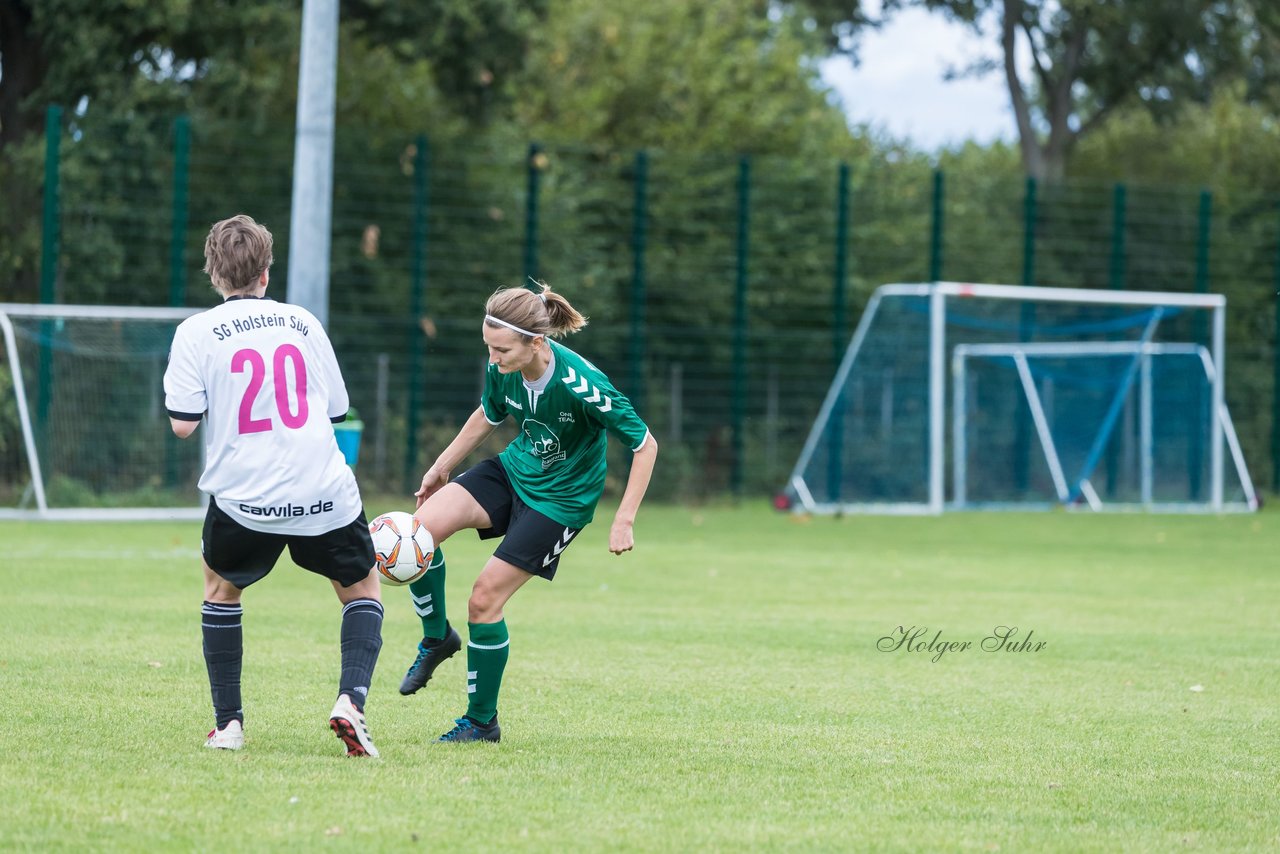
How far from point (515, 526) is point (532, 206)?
15.2 meters

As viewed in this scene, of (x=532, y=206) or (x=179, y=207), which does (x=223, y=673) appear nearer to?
(x=179, y=207)

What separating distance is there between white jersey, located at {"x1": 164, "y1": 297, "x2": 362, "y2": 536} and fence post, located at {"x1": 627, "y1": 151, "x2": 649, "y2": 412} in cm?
1564

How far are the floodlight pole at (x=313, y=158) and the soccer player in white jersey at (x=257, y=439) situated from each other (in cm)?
926

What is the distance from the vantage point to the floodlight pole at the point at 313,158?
48.4 ft

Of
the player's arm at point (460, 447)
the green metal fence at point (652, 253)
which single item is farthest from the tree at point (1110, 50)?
the player's arm at point (460, 447)

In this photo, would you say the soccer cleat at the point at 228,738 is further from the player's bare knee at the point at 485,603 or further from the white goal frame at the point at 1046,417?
the white goal frame at the point at 1046,417

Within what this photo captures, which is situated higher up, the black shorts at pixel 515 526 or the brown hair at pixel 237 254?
the brown hair at pixel 237 254

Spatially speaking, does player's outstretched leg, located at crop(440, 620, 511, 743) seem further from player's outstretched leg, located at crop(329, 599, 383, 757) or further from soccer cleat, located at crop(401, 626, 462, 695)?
soccer cleat, located at crop(401, 626, 462, 695)

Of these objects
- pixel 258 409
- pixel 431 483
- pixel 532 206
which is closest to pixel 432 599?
pixel 431 483

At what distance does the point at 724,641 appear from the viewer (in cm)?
899

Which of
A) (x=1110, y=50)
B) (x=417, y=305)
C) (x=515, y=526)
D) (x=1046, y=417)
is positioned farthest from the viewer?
(x=1110, y=50)

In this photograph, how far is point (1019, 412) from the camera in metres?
21.5

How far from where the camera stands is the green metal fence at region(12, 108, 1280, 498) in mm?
19266

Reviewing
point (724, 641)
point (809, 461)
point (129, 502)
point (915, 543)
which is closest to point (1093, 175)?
point (809, 461)
